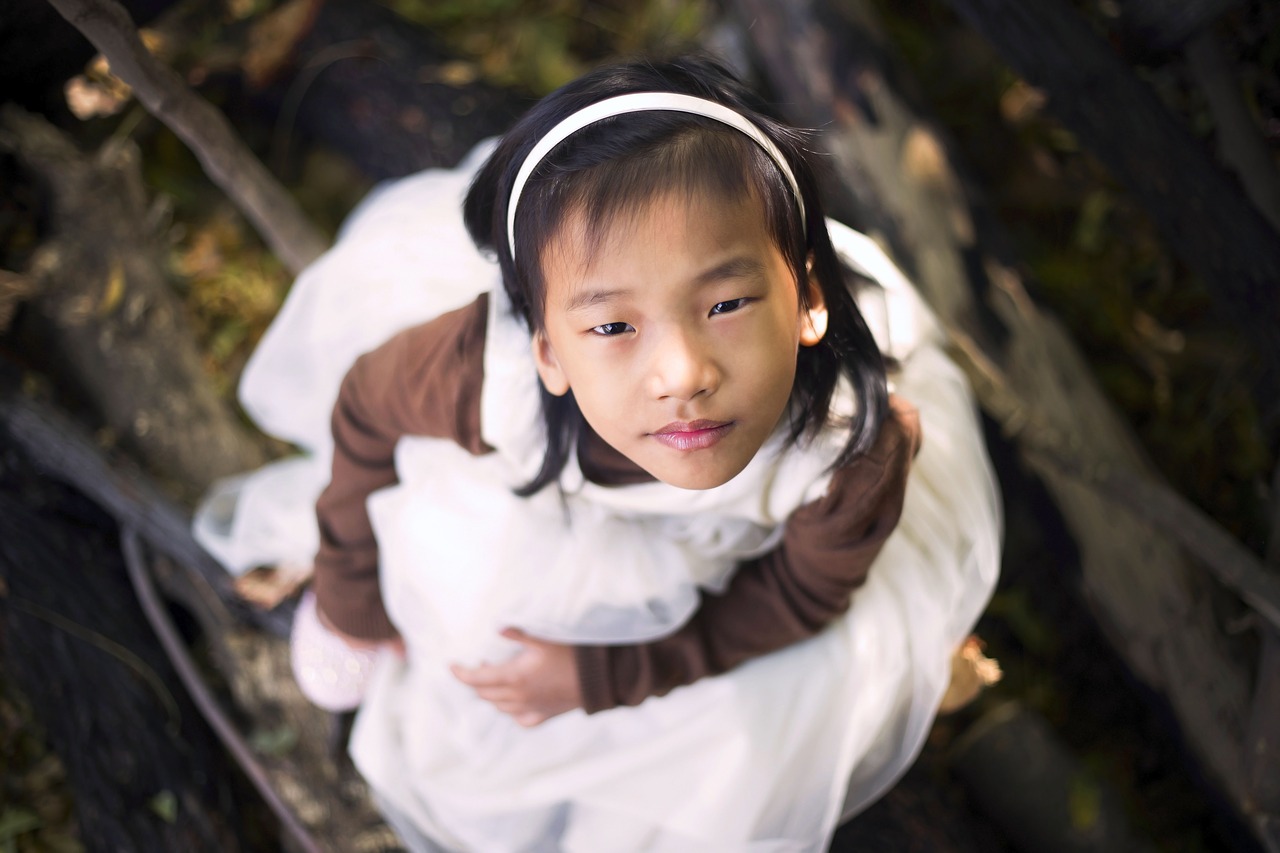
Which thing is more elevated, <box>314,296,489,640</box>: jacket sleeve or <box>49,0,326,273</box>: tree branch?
<box>49,0,326,273</box>: tree branch

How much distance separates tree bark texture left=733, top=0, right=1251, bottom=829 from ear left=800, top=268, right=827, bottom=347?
1002mm

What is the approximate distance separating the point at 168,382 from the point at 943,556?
1.69 m

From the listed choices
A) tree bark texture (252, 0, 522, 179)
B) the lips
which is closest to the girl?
the lips

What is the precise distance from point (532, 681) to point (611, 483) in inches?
15.6

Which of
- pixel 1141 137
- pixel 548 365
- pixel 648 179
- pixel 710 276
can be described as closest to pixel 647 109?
pixel 648 179

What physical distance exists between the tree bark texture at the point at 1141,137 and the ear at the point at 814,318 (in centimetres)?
89

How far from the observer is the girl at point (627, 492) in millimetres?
1016

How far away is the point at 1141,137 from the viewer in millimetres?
1733

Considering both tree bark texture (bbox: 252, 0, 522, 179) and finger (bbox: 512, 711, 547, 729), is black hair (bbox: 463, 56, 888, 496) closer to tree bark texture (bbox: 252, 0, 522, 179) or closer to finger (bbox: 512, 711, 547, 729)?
finger (bbox: 512, 711, 547, 729)

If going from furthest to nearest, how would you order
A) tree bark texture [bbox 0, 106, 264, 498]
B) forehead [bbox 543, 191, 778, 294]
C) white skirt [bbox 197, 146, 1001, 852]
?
tree bark texture [bbox 0, 106, 264, 498], white skirt [bbox 197, 146, 1001, 852], forehead [bbox 543, 191, 778, 294]

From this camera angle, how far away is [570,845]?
1.56 meters

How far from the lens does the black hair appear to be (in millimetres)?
987

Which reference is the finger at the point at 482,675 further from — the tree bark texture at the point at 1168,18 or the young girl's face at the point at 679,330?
the tree bark texture at the point at 1168,18

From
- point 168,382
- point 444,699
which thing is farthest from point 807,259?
point 168,382
